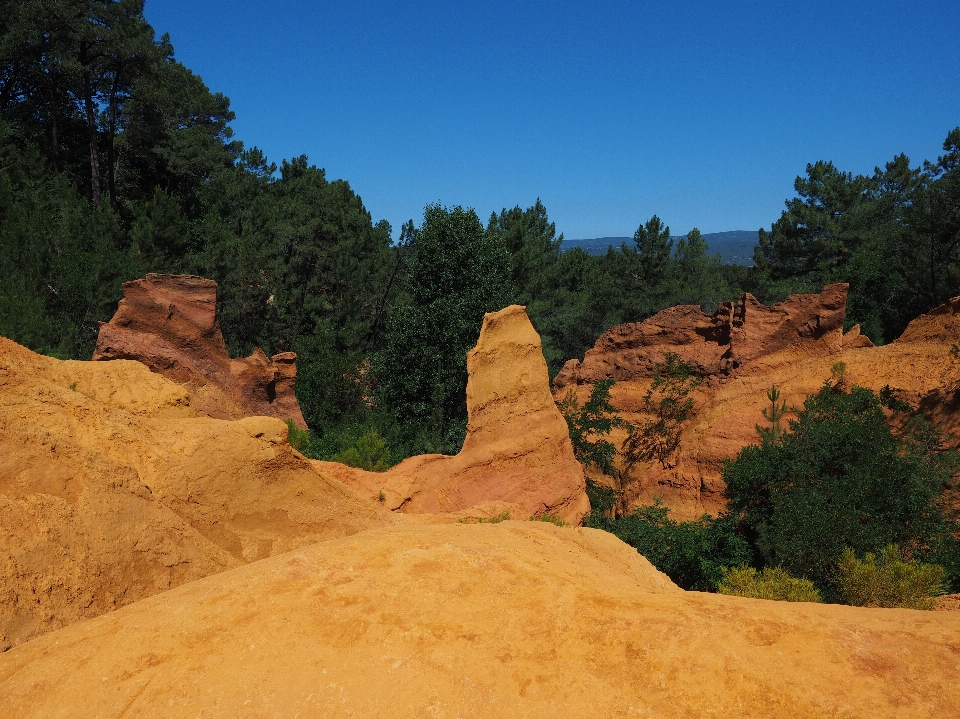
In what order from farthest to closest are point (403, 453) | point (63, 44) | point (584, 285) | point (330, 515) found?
point (584, 285) < point (63, 44) < point (403, 453) < point (330, 515)

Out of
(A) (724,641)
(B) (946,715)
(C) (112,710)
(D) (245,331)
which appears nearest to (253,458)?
(C) (112,710)

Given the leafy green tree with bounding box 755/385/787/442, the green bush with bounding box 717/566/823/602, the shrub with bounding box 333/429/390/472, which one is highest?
the leafy green tree with bounding box 755/385/787/442

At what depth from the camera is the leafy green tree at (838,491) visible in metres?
14.1

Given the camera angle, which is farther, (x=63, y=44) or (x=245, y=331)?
(x=245, y=331)

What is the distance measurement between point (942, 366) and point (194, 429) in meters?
21.0

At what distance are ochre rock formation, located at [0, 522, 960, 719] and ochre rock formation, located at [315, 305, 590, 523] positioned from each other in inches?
394

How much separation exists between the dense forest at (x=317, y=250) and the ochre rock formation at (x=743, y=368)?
5.98 m

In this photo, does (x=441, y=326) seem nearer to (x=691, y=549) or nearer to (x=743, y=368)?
(x=743, y=368)

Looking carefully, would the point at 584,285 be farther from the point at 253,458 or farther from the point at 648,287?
the point at 253,458

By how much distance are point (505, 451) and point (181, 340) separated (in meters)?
9.13

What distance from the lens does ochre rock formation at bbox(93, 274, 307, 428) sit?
1625cm

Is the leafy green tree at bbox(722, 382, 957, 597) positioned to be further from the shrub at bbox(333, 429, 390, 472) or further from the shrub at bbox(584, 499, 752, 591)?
the shrub at bbox(333, 429, 390, 472)

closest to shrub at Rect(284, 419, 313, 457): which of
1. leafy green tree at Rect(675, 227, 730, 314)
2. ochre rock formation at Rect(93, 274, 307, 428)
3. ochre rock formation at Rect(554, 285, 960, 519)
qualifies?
ochre rock formation at Rect(93, 274, 307, 428)

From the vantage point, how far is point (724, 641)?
4.36 metres
